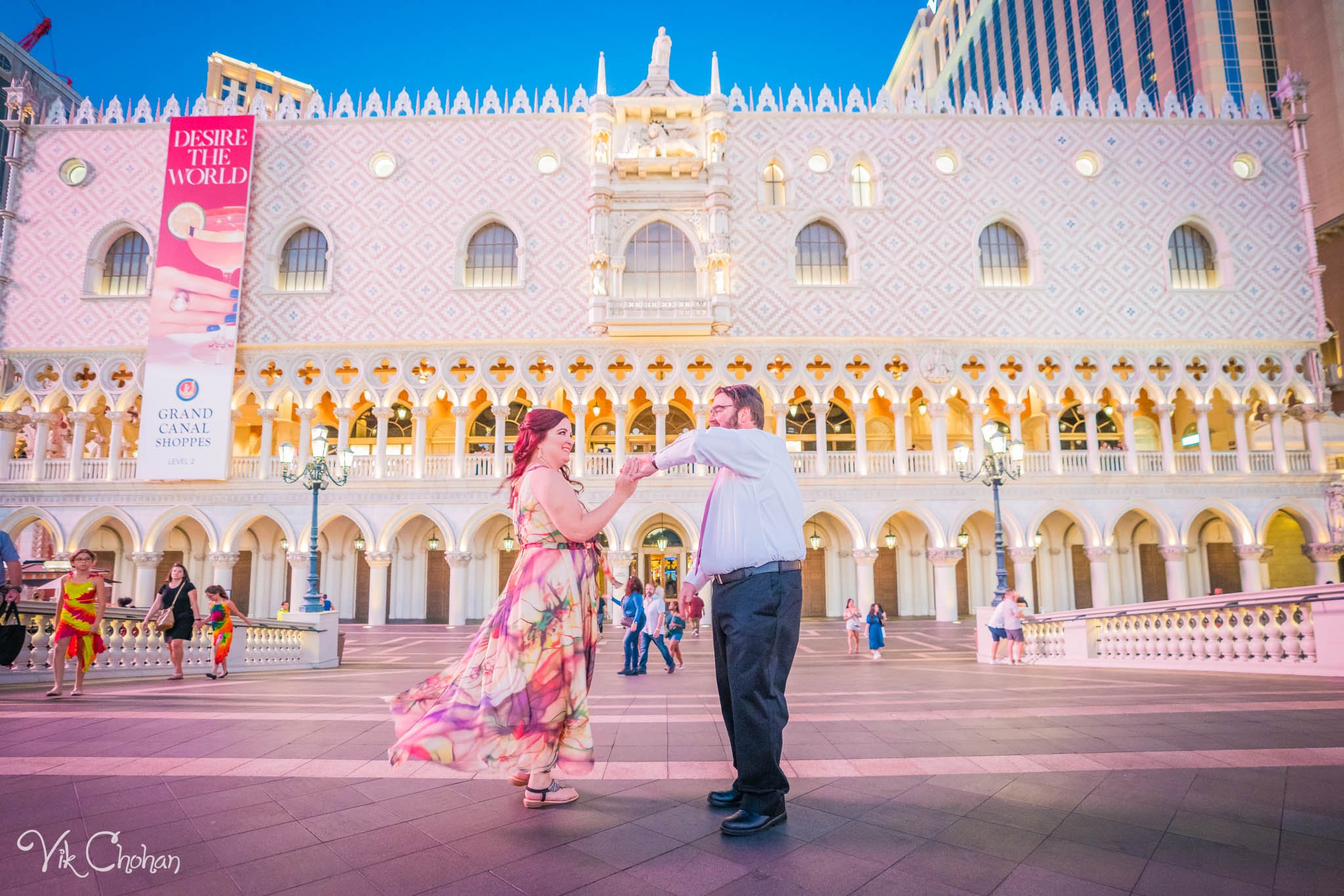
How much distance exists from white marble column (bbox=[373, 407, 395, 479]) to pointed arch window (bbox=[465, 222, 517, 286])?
471 centimetres

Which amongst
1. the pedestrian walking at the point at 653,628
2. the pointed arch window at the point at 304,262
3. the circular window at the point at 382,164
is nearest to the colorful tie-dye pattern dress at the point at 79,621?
the pedestrian walking at the point at 653,628

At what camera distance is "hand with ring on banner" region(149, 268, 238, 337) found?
863 inches

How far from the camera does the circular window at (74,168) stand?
2355cm

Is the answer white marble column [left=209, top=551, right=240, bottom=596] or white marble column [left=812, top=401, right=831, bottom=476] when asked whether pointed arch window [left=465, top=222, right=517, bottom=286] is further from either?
white marble column [left=209, top=551, right=240, bottom=596]

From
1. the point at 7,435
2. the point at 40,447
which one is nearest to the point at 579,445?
the point at 40,447

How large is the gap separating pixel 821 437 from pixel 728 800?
1939 cm

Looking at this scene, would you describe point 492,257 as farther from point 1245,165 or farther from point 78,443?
point 1245,165

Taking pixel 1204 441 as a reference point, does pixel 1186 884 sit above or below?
below

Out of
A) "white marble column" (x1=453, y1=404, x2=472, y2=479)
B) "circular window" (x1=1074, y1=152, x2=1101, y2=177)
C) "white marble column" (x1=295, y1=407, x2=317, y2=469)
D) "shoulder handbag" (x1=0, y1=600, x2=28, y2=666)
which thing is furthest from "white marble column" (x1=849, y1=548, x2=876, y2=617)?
"shoulder handbag" (x1=0, y1=600, x2=28, y2=666)

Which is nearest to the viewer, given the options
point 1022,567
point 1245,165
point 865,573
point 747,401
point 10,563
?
point 747,401

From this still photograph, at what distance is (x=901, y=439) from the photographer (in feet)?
73.2

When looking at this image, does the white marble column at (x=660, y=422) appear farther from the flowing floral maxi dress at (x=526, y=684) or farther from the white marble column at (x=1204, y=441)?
the flowing floral maxi dress at (x=526, y=684)

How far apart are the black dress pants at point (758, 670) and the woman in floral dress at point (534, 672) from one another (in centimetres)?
63

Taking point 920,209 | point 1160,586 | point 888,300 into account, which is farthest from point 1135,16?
point 1160,586
